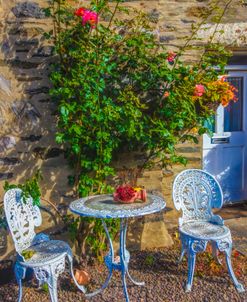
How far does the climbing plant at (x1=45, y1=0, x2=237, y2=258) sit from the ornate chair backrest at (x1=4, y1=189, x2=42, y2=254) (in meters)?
0.55

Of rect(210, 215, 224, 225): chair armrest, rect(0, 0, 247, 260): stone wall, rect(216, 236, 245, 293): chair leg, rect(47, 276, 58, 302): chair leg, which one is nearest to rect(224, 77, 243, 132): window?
rect(210, 215, 224, 225): chair armrest

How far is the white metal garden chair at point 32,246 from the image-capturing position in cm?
315

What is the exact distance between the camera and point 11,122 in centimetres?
380

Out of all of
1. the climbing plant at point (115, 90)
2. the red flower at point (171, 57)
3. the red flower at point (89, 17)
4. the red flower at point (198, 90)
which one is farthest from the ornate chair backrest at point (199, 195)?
the red flower at point (89, 17)

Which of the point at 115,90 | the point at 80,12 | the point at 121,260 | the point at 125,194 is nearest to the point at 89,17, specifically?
the point at 80,12

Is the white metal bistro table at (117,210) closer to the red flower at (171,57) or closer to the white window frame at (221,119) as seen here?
the red flower at (171,57)

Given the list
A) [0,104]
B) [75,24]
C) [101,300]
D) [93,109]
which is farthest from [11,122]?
[101,300]

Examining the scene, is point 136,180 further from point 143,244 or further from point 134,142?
point 143,244

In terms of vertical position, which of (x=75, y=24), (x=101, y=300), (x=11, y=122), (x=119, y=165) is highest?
(x=75, y=24)

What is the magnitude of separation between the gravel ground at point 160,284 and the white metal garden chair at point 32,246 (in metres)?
0.23

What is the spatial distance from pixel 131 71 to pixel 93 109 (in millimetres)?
643

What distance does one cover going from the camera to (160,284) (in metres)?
3.67

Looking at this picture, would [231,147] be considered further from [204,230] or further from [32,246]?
[32,246]

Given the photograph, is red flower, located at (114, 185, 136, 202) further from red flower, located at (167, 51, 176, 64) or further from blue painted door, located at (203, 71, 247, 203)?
blue painted door, located at (203, 71, 247, 203)
